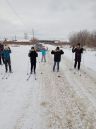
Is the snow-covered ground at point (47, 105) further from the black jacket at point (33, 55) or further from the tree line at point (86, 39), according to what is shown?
the tree line at point (86, 39)

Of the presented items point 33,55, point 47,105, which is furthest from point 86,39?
point 47,105

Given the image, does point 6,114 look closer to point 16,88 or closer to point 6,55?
point 16,88

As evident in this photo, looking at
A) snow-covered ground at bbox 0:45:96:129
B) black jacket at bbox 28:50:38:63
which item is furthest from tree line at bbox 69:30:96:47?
snow-covered ground at bbox 0:45:96:129

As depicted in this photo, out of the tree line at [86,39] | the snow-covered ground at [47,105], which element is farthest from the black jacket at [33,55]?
the tree line at [86,39]

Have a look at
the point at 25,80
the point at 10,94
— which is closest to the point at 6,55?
the point at 25,80

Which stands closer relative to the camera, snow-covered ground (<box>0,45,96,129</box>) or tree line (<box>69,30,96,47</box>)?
snow-covered ground (<box>0,45,96,129</box>)

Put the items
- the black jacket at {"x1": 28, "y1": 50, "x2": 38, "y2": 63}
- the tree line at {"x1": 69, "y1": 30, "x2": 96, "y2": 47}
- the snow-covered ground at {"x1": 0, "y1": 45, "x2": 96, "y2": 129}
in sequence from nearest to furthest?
the snow-covered ground at {"x1": 0, "y1": 45, "x2": 96, "y2": 129}, the black jacket at {"x1": 28, "y1": 50, "x2": 38, "y2": 63}, the tree line at {"x1": 69, "y1": 30, "x2": 96, "y2": 47}

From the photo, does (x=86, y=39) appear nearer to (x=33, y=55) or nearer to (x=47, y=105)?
A: (x=33, y=55)

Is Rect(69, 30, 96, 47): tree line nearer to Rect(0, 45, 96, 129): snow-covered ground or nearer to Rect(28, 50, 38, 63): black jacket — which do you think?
Rect(28, 50, 38, 63): black jacket

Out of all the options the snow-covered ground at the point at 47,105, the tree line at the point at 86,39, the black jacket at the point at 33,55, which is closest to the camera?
the snow-covered ground at the point at 47,105

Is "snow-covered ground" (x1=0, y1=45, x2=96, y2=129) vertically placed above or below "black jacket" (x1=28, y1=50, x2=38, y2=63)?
below

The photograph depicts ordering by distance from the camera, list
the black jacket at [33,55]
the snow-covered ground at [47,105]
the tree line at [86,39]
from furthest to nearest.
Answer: the tree line at [86,39] < the black jacket at [33,55] < the snow-covered ground at [47,105]

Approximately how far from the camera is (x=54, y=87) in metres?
9.37

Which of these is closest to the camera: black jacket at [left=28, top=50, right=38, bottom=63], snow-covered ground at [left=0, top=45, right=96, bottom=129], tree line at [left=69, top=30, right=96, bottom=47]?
snow-covered ground at [left=0, top=45, right=96, bottom=129]
